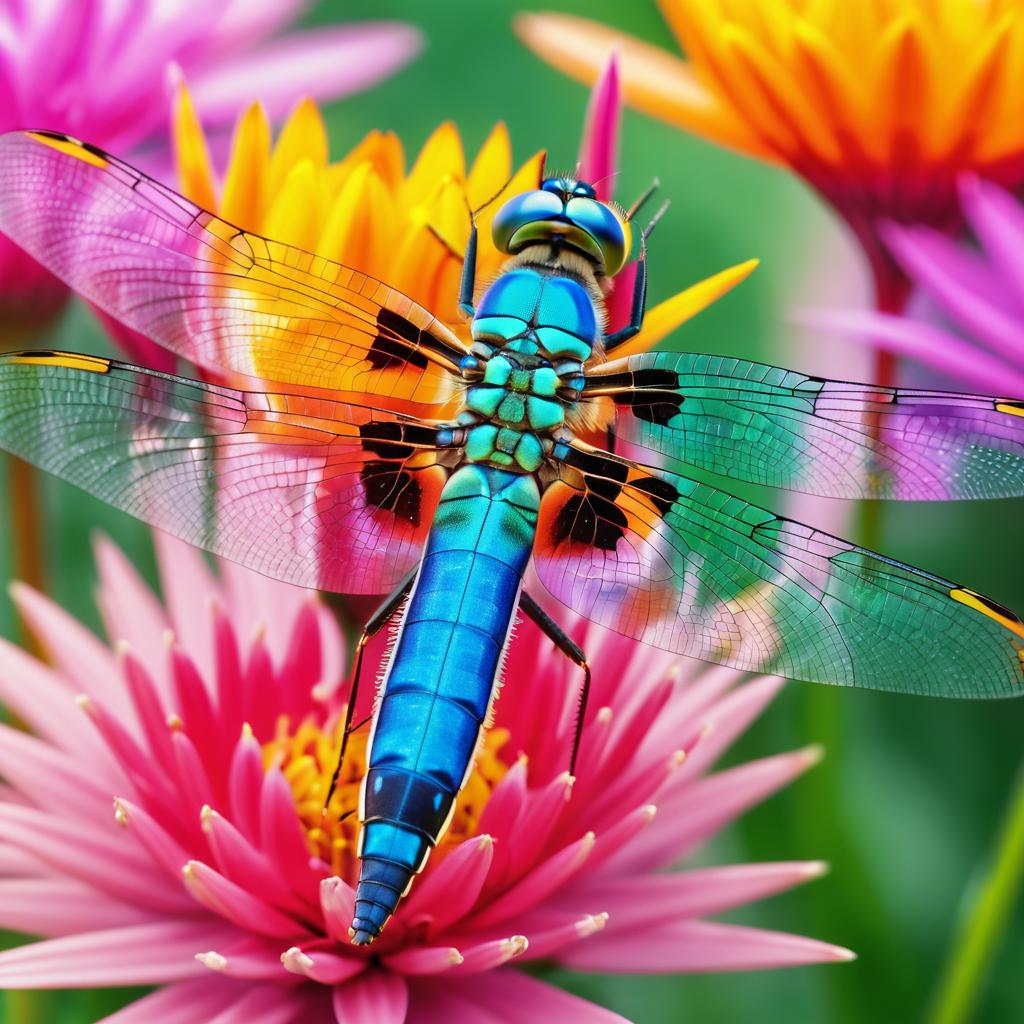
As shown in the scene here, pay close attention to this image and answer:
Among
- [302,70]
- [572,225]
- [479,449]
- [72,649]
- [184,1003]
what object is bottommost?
[184,1003]

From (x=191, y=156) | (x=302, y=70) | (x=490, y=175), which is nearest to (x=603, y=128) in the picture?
(x=490, y=175)

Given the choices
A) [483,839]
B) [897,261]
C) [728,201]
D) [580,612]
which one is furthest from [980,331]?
[728,201]

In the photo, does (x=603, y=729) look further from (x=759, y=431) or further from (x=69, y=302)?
(x=69, y=302)

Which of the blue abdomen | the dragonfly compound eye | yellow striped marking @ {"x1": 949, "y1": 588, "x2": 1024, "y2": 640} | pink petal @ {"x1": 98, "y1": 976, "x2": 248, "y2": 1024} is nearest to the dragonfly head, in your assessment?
the dragonfly compound eye

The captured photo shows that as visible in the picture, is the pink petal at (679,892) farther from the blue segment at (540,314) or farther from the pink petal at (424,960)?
the blue segment at (540,314)

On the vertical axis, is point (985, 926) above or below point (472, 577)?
below

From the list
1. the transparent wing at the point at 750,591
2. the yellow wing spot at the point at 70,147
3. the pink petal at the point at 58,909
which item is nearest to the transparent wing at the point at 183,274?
the yellow wing spot at the point at 70,147

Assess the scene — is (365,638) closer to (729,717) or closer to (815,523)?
(729,717)
